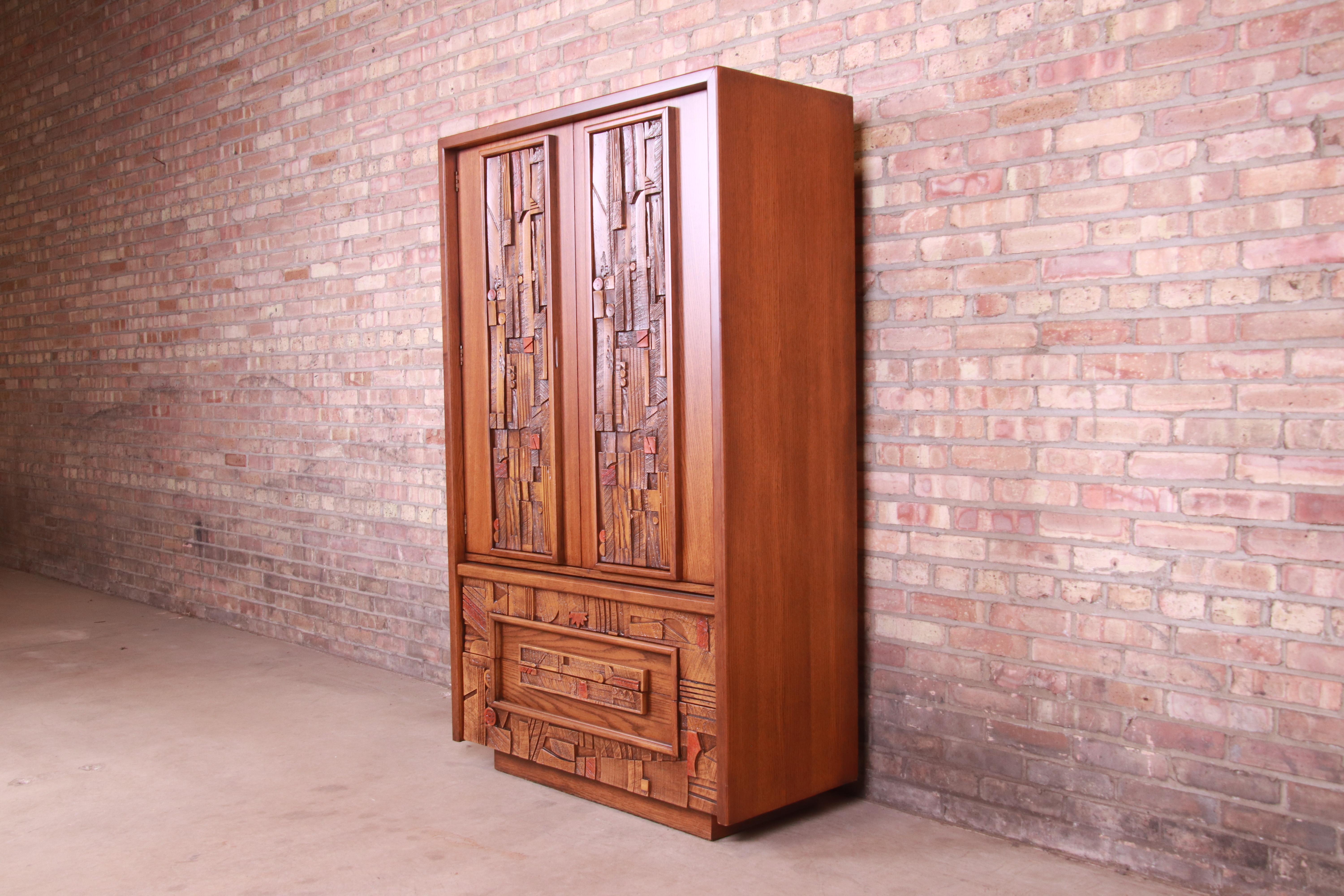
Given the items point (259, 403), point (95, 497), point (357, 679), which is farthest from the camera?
point (95, 497)

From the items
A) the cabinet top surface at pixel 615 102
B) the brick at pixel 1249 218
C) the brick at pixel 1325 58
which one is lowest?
the brick at pixel 1249 218

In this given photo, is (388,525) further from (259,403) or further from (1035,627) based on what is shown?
(1035,627)

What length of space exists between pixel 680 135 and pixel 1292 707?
2152mm

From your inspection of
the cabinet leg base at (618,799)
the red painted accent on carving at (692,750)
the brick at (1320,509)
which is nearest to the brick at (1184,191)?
the brick at (1320,509)

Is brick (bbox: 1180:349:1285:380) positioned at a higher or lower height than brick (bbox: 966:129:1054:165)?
lower

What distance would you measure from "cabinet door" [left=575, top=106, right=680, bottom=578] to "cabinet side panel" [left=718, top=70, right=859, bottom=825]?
201 millimetres

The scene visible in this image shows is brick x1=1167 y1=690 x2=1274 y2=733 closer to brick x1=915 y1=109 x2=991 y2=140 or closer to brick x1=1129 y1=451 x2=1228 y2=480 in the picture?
brick x1=1129 y1=451 x2=1228 y2=480

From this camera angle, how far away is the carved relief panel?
348cm

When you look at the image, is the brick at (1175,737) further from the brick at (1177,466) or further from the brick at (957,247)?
the brick at (957,247)

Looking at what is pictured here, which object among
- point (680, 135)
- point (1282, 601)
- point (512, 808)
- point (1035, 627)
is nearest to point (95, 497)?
point (512, 808)

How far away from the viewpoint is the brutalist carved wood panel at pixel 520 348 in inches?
137

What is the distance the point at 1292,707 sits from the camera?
262 centimetres

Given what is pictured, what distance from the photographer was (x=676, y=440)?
10.3 feet

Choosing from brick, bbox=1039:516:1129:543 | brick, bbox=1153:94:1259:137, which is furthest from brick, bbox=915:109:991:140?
brick, bbox=1039:516:1129:543
